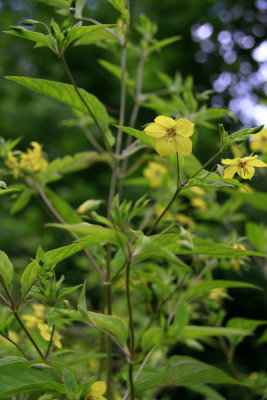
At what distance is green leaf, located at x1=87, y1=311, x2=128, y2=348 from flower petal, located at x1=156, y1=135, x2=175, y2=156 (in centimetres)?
30

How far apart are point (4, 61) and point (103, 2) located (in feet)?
7.19

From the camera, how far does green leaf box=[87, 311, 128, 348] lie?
2.47ft

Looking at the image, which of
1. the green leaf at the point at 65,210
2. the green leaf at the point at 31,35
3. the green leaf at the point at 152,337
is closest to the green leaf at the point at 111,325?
the green leaf at the point at 152,337

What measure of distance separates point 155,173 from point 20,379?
4.21 ft

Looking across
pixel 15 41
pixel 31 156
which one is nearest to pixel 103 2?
pixel 15 41

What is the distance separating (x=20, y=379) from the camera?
0.74 m

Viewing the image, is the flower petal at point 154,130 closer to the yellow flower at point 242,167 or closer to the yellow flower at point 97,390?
the yellow flower at point 242,167

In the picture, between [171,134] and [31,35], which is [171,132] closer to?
[171,134]

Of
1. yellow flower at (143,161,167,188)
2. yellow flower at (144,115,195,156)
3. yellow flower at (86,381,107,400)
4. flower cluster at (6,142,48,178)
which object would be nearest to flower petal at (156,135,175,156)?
yellow flower at (144,115,195,156)

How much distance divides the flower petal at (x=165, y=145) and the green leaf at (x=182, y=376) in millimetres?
453

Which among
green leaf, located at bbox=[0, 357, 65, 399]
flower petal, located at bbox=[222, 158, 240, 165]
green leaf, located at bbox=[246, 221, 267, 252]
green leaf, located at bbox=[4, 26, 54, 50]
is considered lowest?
green leaf, located at bbox=[246, 221, 267, 252]

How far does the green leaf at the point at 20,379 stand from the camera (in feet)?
2.36

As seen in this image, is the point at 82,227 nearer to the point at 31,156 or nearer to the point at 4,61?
the point at 31,156

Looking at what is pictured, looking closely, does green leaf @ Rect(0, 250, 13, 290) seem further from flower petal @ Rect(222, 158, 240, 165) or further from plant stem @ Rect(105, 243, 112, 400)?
flower petal @ Rect(222, 158, 240, 165)
